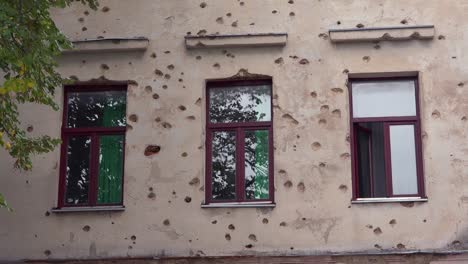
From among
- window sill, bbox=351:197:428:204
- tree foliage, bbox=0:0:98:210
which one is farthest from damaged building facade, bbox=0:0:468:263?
tree foliage, bbox=0:0:98:210

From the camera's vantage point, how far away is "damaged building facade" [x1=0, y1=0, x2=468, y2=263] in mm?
10562

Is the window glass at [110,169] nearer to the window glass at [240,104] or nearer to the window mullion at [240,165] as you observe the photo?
the window glass at [240,104]

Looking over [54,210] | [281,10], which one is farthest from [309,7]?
[54,210]

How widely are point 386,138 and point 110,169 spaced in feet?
12.7

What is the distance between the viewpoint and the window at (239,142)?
11008mm

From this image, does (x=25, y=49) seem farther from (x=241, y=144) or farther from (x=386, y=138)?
(x=386, y=138)

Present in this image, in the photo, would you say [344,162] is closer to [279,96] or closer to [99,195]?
[279,96]

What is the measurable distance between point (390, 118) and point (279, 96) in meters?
1.56

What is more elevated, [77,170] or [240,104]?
[240,104]

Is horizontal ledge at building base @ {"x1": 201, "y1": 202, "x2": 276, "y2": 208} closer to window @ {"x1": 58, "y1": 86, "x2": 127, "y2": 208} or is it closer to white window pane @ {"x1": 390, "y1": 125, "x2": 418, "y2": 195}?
window @ {"x1": 58, "y1": 86, "x2": 127, "y2": 208}

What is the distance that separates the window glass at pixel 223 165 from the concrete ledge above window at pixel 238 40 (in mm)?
1252

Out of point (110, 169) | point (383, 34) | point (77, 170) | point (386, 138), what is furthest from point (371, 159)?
point (77, 170)

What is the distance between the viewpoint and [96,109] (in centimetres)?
1158

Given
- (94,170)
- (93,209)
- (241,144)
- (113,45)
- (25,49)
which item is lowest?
(93,209)
